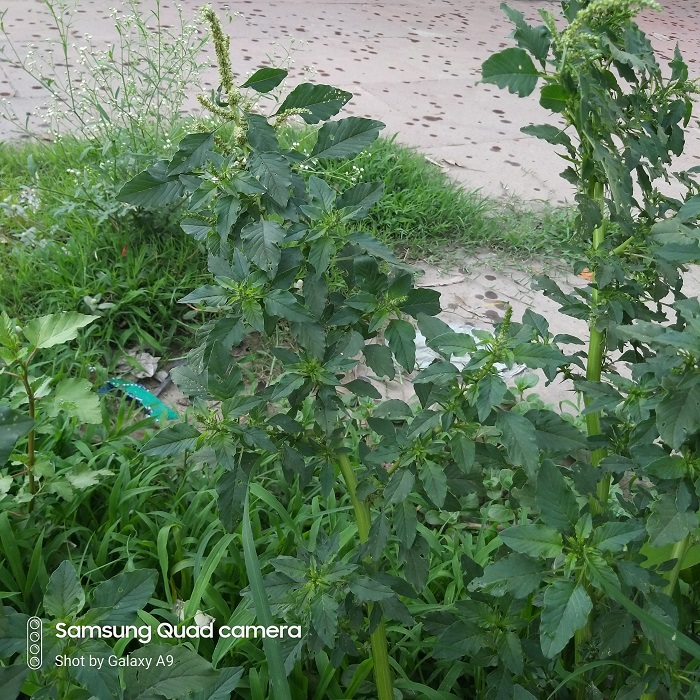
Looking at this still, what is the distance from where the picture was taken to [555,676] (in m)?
1.17

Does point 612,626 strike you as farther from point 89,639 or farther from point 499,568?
point 89,639

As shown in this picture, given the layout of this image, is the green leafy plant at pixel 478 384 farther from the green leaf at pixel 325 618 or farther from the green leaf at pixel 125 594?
the green leaf at pixel 125 594

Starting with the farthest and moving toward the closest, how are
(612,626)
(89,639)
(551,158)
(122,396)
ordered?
(551,158) → (122,396) → (612,626) → (89,639)

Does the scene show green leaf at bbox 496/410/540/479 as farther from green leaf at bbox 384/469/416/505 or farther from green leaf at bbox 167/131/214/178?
green leaf at bbox 167/131/214/178

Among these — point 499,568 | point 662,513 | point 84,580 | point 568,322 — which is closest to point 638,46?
point 662,513

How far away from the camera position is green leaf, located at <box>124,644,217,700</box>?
734 millimetres

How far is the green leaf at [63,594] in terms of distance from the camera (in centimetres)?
78

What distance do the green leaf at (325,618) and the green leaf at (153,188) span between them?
0.61 meters

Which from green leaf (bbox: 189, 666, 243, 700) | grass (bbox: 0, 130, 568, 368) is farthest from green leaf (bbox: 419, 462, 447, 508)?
grass (bbox: 0, 130, 568, 368)

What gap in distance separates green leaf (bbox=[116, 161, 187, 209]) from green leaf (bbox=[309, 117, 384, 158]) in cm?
20

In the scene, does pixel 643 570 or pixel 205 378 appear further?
pixel 205 378

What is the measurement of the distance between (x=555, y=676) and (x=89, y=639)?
80 centimetres

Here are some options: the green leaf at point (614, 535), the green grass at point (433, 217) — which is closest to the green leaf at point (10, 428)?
the green leaf at point (614, 535)

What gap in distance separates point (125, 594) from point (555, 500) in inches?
20.7
